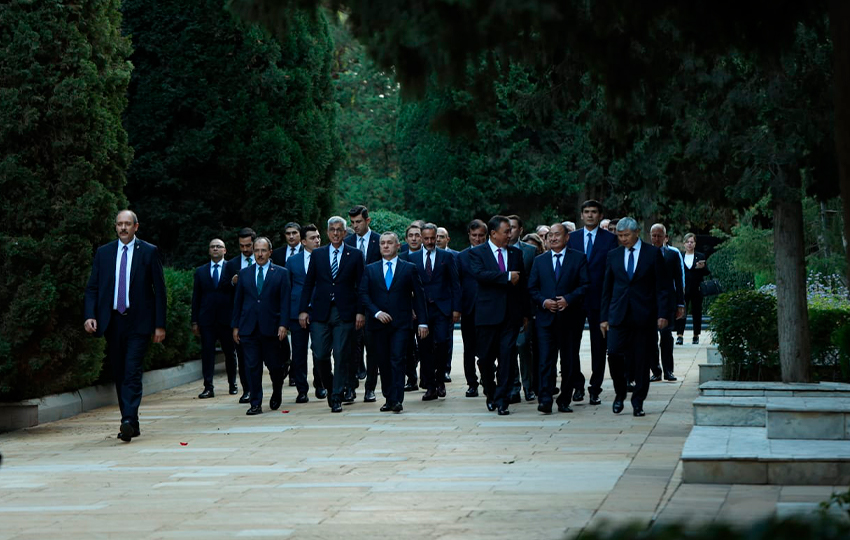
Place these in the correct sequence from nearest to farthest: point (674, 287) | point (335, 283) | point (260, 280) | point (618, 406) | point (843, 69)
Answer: point (843, 69)
point (618, 406)
point (335, 283)
point (260, 280)
point (674, 287)

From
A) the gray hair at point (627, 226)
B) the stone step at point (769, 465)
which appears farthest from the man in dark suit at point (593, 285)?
the stone step at point (769, 465)

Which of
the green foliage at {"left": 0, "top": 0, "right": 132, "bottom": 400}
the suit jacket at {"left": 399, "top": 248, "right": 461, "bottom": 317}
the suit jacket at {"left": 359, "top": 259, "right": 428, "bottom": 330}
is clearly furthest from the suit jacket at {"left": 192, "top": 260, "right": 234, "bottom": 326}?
the suit jacket at {"left": 359, "top": 259, "right": 428, "bottom": 330}

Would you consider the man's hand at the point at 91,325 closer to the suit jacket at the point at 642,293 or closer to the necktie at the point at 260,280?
the necktie at the point at 260,280

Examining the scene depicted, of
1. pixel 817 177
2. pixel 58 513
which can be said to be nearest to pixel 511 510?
pixel 58 513

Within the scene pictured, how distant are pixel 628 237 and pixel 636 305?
2.31 feet

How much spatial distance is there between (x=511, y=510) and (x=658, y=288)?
19.8ft

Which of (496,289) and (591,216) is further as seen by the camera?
(591,216)

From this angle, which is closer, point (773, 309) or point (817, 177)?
point (817, 177)

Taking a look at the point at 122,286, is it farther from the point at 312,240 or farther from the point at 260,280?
the point at 312,240

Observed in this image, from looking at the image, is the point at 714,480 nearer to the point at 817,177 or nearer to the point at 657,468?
the point at 657,468

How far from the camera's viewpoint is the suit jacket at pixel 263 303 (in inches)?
611

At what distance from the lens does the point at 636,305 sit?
13.9 metres

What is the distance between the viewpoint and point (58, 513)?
8.78m

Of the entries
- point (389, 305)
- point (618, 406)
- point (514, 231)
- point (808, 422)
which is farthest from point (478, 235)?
point (808, 422)
